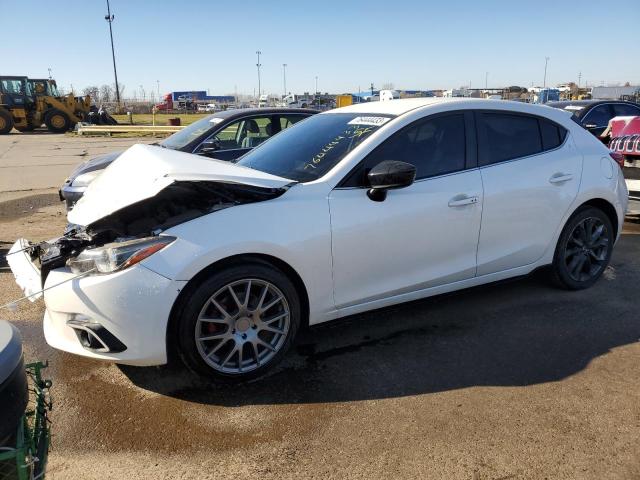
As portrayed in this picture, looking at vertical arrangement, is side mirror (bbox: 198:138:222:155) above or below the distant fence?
above

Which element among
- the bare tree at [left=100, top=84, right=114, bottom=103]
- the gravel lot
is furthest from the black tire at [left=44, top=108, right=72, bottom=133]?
the bare tree at [left=100, top=84, right=114, bottom=103]

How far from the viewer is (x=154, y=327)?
9.57ft

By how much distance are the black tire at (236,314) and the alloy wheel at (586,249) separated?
2.66 m

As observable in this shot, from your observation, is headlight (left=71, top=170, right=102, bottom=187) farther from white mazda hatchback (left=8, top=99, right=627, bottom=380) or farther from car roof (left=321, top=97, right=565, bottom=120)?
car roof (left=321, top=97, right=565, bottom=120)

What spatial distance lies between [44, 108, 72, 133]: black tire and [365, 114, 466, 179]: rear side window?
3143 centimetres

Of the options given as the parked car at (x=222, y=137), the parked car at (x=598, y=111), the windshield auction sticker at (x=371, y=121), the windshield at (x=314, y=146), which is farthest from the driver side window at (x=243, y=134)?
the parked car at (x=598, y=111)

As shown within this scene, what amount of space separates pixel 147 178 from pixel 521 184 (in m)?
2.77

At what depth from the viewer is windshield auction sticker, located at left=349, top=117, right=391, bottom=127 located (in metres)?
3.79

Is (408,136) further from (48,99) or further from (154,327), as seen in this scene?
(48,99)

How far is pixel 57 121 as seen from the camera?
30359 millimetres

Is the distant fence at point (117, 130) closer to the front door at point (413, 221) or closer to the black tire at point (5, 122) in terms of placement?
the black tire at point (5, 122)

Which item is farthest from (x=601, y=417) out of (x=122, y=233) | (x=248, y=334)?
(x=122, y=233)

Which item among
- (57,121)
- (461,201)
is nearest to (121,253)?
(461,201)

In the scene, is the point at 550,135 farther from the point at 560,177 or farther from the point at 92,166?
the point at 92,166
